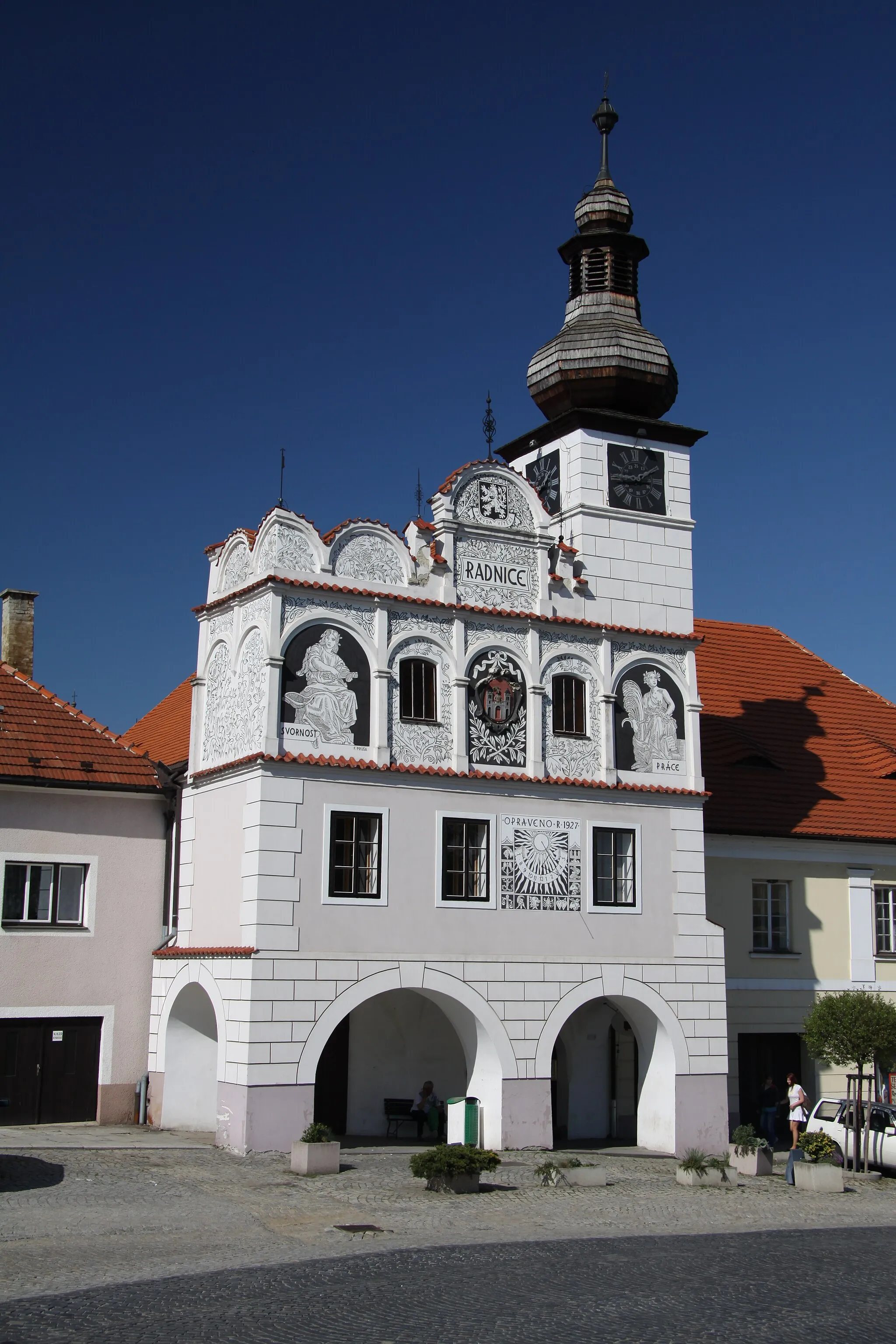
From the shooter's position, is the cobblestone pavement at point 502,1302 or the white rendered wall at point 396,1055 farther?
the white rendered wall at point 396,1055

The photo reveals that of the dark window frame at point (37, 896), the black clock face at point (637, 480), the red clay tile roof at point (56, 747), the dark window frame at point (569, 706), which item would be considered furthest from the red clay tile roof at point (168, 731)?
the black clock face at point (637, 480)

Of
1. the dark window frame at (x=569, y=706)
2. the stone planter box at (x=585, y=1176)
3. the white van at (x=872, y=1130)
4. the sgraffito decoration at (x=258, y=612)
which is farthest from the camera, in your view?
the dark window frame at (x=569, y=706)

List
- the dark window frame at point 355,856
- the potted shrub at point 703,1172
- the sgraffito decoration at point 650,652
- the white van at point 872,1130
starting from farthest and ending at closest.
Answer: the sgraffito decoration at point 650,652, the white van at point 872,1130, the dark window frame at point 355,856, the potted shrub at point 703,1172

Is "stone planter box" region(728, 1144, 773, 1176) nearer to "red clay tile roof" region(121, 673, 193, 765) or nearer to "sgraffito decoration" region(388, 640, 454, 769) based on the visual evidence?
"sgraffito decoration" region(388, 640, 454, 769)

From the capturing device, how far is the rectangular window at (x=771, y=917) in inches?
1168

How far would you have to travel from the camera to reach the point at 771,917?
98.1 ft

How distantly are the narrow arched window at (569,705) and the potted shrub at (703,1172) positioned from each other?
747 centimetres

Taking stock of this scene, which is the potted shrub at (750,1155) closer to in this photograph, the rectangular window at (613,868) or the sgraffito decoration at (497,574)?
the rectangular window at (613,868)

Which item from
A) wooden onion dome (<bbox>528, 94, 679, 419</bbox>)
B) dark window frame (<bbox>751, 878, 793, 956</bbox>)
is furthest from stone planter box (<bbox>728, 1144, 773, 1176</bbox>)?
wooden onion dome (<bbox>528, 94, 679, 419</bbox>)

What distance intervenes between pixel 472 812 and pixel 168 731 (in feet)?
33.0

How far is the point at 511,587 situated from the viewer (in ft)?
85.9

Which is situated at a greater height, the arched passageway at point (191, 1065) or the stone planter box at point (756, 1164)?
the arched passageway at point (191, 1065)

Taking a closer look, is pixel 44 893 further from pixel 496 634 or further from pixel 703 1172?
pixel 703 1172

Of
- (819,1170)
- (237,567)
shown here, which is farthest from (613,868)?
(237,567)
